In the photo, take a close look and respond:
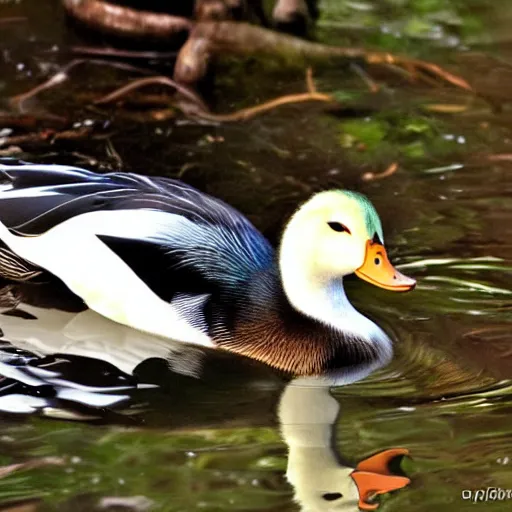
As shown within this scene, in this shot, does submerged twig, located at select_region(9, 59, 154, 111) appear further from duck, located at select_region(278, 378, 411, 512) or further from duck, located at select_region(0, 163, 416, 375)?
duck, located at select_region(278, 378, 411, 512)

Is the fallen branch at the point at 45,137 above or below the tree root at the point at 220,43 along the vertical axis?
below

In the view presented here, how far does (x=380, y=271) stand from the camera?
382 cm

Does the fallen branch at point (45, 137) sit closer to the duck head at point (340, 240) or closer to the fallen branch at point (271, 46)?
the fallen branch at point (271, 46)

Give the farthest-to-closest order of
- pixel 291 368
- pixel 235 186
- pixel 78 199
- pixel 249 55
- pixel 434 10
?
pixel 434 10 → pixel 249 55 → pixel 235 186 → pixel 78 199 → pixel 291 368

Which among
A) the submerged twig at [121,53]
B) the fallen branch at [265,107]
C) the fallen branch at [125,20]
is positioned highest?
A: the fallen branch at [125,20]

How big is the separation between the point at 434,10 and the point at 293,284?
369cm

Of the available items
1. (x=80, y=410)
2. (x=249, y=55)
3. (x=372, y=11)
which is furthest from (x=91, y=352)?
(x=372, y=11)

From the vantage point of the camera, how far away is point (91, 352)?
4.01 metres

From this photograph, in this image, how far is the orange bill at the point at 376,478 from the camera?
10.5ft

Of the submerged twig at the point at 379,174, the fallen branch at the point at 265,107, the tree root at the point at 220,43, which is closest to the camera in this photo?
the submerged twig at the point at 379,174

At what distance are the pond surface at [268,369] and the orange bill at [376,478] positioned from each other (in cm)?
3

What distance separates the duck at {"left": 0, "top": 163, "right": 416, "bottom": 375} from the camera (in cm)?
383

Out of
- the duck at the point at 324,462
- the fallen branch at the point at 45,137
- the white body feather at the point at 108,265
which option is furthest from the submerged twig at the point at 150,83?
the duck at the point at 324,462

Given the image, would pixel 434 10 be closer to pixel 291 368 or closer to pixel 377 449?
pixel 291 368
